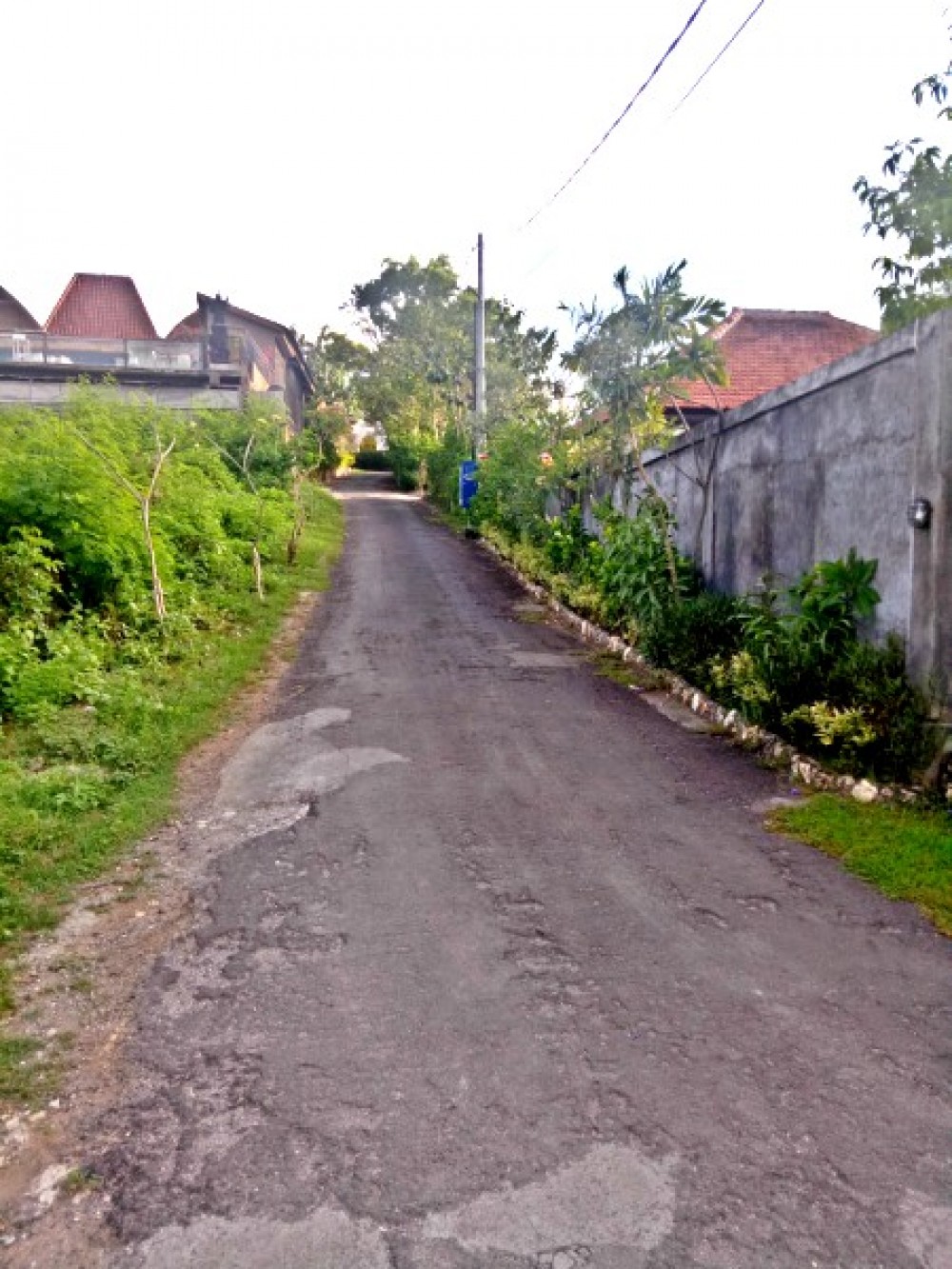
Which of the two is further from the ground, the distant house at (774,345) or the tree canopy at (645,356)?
the distant house at (774,345)

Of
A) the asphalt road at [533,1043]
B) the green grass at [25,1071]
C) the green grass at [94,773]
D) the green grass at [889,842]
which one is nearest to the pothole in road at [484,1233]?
the asphalt road at [533,1043]

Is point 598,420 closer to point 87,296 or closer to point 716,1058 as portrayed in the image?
point 716,1058

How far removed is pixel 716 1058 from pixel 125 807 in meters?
3.94

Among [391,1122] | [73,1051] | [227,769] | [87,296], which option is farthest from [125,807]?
[87,296]

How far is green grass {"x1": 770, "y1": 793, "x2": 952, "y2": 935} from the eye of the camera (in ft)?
14.8

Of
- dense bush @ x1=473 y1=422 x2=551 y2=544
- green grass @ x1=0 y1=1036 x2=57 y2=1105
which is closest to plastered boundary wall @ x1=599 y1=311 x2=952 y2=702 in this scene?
green grass @ x1=0 y1=1036 x2=57 y2=1105

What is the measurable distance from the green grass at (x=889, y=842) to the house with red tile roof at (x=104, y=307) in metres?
34.1

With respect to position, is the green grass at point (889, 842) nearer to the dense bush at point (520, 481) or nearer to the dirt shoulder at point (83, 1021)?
the dirt shoulder at point (83, 1021)

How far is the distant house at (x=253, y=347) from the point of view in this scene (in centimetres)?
2556

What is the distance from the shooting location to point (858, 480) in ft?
21.3

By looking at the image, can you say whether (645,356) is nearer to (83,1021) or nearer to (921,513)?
(921,513)

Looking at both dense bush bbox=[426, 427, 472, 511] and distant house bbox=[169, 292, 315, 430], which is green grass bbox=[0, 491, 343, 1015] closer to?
distant house bbox=[169, 292, 315, 430]

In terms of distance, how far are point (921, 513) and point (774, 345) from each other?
17092 millimetres

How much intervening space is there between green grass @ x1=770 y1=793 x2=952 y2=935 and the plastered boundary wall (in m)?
0.88
